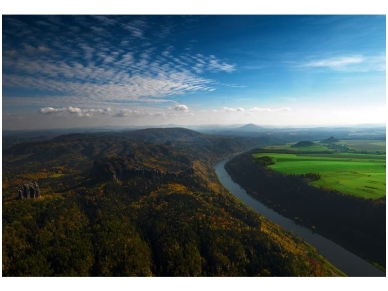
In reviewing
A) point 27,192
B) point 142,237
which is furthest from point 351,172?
point 27,192

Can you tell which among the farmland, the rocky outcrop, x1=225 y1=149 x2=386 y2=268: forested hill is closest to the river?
x1=225 y1=149 x2=386 y2=268: forested hill

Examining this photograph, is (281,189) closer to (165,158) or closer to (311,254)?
(311,254)

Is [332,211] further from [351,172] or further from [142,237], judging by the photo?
[142,237]

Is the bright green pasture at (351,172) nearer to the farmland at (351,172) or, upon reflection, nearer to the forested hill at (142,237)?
the farmland at (351,172)

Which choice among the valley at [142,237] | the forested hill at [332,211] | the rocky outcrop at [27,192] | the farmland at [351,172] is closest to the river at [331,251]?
the forested hill at [332,211]

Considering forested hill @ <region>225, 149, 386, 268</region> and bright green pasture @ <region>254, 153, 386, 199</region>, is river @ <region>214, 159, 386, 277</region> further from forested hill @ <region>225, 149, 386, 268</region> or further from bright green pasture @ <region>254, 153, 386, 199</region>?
bright green pasture @ <region>254, 153, 386, 199</region>
